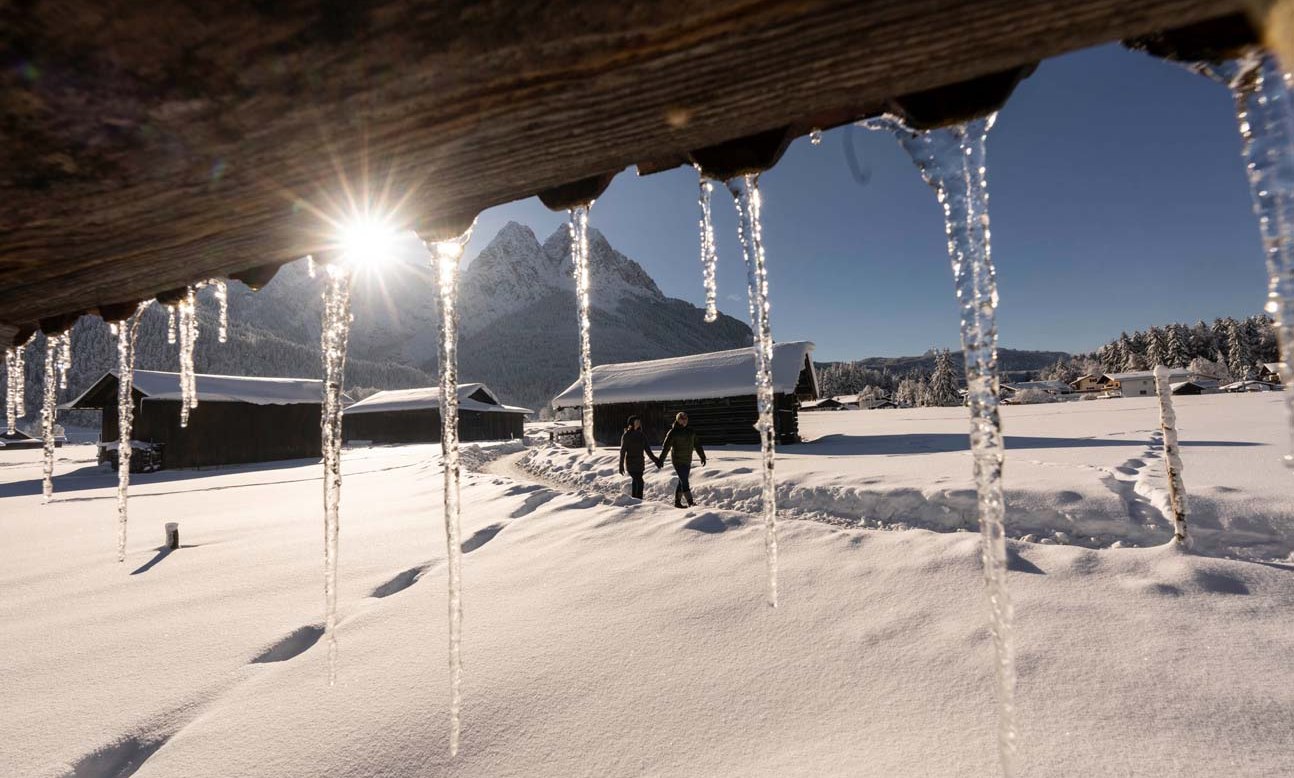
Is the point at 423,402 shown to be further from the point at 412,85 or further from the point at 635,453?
the point at 412,85

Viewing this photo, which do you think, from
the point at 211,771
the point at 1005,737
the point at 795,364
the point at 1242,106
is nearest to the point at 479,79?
the point at 1242,106

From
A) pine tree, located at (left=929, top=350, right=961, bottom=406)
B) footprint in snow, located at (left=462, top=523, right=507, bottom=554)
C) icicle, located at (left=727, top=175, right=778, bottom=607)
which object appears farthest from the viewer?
pine tree, located at (left=929, top=350, right=961, bottom=406)

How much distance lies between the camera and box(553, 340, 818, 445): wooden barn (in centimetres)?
1711

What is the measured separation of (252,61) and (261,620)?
174 inches

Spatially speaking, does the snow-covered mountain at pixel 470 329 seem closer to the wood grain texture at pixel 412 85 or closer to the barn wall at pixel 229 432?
the barn wall at pixel 229 432

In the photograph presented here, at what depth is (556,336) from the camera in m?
116

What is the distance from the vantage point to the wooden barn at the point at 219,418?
18.0 meters

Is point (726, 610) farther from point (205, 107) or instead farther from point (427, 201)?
point (205, 107)

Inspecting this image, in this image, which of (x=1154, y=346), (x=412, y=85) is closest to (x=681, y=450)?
(x=412, y=85)

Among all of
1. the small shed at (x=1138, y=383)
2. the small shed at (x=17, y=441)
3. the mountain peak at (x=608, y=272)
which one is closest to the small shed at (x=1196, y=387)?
the small shed at (x=1138, y=383)

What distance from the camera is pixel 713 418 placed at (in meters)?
17.8

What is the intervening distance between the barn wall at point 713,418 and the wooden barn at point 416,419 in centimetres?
1293

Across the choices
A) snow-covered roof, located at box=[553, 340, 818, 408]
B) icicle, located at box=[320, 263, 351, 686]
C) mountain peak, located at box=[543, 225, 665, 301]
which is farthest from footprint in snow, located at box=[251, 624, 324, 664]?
mountain peak, located at box=[543, 225, 665, 301]

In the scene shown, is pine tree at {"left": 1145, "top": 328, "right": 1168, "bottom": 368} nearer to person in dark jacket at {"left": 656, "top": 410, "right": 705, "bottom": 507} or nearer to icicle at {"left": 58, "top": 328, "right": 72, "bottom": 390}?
person in dark jacket at {"left": 656, "top": 410, "right": 705, "bottom": 507}
